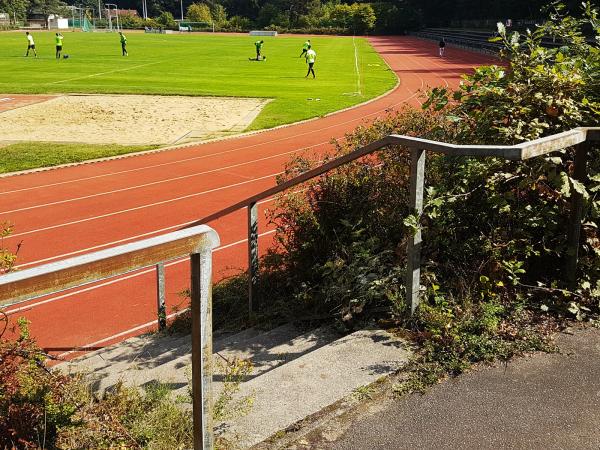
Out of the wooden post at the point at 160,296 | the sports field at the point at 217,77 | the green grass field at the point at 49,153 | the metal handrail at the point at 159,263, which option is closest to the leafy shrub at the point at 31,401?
the metal handrail at the point at 159,263

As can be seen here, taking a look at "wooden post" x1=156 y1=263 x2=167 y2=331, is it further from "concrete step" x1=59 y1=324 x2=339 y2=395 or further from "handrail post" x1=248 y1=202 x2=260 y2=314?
"handrail post" x1=248 y1=202 x2=260 y2=314

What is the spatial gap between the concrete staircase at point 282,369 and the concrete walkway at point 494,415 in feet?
0.70

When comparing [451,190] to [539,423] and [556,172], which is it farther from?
[539,423]

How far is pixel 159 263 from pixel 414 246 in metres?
2.14

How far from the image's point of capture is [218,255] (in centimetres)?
927

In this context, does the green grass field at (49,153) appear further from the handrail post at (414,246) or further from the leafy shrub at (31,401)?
the handrail post at (414,246)

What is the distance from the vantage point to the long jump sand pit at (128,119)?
18.8m

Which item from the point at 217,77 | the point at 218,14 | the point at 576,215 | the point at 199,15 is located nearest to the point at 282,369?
the point at 576,215

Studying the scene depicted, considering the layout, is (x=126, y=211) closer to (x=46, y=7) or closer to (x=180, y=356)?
(x=180, y=356)

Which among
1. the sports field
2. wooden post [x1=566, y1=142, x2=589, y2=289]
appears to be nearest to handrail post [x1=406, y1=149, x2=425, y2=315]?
wooden post [x1=566, y1=142, x2=589, y2=289]

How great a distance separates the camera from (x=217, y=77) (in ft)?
112

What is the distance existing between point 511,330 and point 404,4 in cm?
10409

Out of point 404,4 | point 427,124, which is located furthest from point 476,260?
point 404,4

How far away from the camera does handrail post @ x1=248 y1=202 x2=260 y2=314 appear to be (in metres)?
5.18
